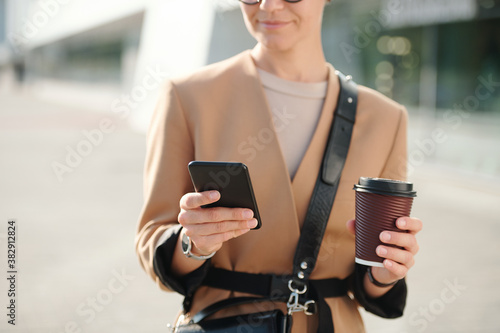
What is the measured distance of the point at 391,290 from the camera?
6.05ft

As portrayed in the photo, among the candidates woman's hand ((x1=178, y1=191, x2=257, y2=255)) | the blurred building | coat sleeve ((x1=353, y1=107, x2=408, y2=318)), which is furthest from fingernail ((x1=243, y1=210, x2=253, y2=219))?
the blurred building

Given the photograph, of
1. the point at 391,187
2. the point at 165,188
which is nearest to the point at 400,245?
the point at 391,187

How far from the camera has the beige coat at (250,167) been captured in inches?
68.9

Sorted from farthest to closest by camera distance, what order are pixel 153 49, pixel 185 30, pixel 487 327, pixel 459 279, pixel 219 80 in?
pixel 153 49, pixel 185 30, pixel 459 279, pixel 487 327, pixel 219 80

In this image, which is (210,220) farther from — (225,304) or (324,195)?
(324,195)

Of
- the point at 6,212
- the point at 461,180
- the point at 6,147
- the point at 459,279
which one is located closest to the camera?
the point at 459,279

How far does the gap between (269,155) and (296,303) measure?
17.9 inches

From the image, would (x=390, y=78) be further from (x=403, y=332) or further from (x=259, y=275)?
(x=259, y=275)

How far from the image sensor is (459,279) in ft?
18.0

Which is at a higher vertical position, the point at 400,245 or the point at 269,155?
the point at 269,155

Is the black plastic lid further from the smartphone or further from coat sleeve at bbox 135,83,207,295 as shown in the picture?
coat sleeve at bbox 135,83,207,295

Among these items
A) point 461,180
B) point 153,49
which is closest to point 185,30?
point 153,49

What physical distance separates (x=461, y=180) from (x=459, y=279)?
17.8 feet

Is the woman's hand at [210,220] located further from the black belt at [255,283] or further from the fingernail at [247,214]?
the black belt at [255,283]
